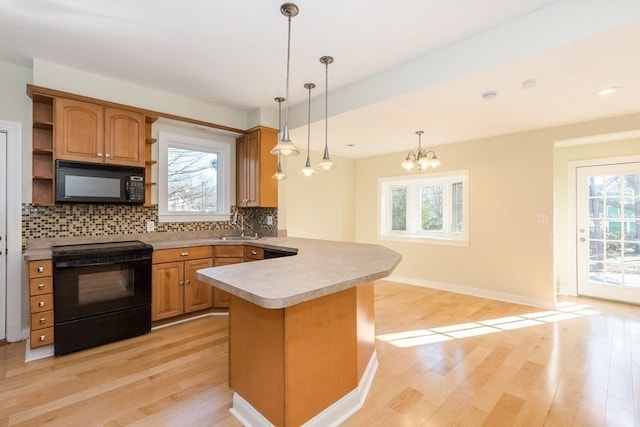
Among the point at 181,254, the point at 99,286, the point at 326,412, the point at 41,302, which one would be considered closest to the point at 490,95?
the point at 326,412

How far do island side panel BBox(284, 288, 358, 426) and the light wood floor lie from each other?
0.25m

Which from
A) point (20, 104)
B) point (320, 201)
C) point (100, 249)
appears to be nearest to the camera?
point (100, 249)

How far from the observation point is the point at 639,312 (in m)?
3.62

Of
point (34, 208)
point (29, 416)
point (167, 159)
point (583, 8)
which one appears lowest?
point (29, 416)

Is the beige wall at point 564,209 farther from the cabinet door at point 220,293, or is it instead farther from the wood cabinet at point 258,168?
the cabinet door at point 220,293

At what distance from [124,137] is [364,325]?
2.97m

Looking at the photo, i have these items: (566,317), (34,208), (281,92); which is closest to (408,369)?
(566,317)

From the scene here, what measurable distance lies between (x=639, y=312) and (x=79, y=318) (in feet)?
19.8

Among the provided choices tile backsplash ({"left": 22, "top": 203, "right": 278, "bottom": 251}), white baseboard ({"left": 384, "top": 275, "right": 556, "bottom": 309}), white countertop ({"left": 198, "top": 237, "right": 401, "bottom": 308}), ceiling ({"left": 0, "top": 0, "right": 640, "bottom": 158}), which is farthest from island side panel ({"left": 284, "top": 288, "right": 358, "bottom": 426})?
white baseboard ({"left": 384, "top": 275, "right": 556, "bottom": 309})

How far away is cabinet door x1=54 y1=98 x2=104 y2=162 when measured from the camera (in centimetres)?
274

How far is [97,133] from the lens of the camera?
293cm

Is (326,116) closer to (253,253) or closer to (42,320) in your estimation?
(253,253)

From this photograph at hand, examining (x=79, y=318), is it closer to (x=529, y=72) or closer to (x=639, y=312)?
(x=529, y=72)

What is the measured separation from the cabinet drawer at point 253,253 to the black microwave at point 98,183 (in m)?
1.23
